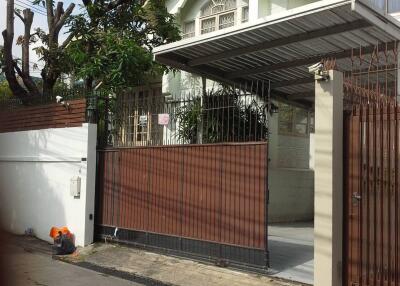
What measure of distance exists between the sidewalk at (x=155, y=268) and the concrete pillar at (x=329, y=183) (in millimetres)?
1083

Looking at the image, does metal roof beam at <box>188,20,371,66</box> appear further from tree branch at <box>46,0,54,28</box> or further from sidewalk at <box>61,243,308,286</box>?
tree branch at <box>46,0,54,28</box>

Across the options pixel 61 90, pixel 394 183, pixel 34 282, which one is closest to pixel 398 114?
pixel 394 183

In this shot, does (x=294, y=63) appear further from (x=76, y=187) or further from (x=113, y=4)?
(x=113, y=4)

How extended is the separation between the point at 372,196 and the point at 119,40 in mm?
8828

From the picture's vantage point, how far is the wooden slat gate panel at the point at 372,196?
6031 mm

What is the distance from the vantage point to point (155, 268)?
862 cm

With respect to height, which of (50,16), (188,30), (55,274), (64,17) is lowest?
(55,274)

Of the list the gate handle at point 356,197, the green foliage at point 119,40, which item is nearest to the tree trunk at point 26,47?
the green foliage at point 119,40

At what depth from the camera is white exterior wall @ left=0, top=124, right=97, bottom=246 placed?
420 inches

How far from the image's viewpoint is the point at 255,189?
316 inches

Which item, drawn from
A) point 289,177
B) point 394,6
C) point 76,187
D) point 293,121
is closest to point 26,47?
point 76,187

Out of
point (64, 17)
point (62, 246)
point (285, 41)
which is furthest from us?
point (64, 17)

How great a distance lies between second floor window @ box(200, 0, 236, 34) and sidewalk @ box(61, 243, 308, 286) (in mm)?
7242

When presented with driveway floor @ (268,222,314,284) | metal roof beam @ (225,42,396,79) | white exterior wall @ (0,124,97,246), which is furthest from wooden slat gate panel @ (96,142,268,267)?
metal roof beam @ (225,42,396,79)
